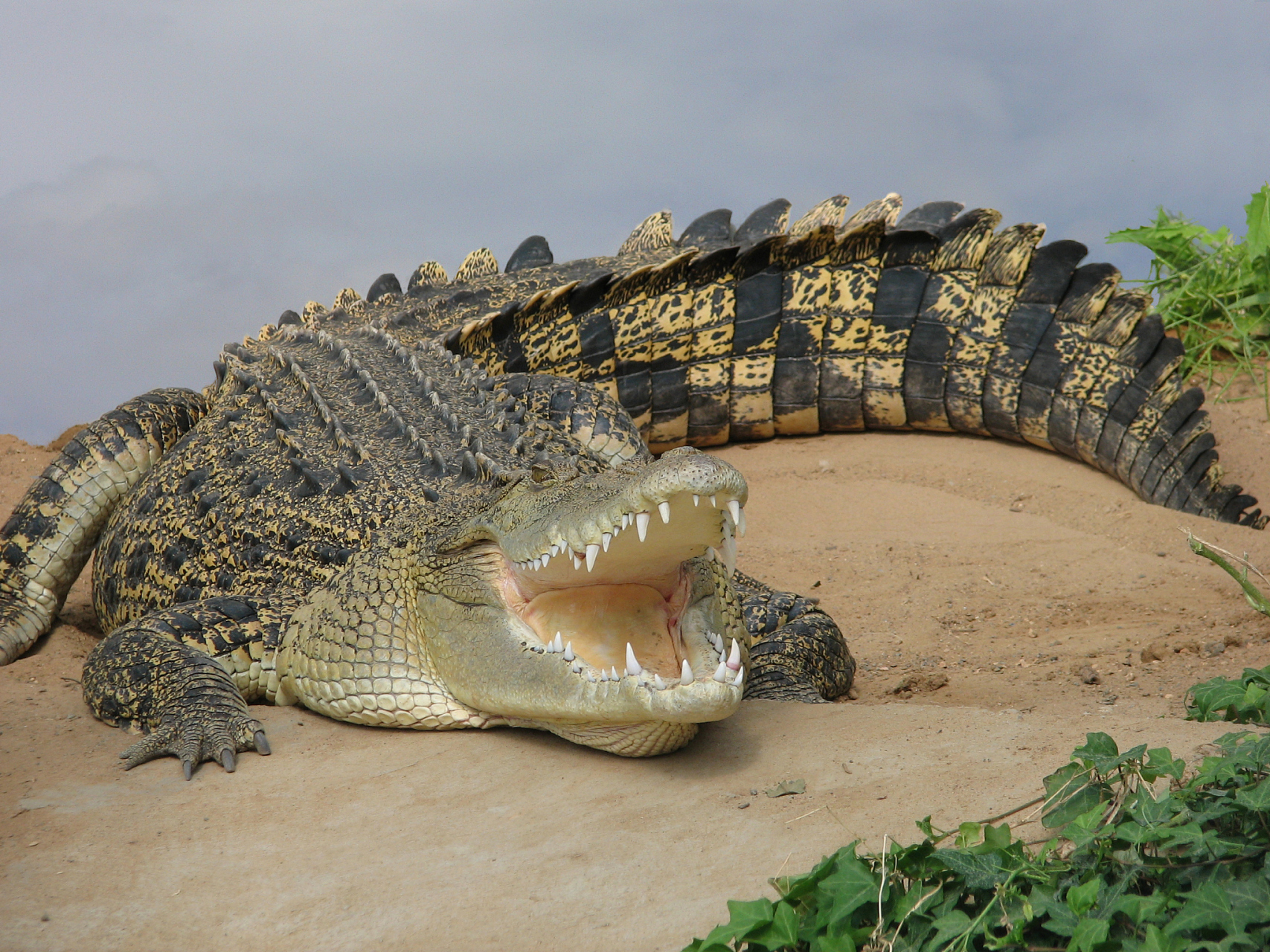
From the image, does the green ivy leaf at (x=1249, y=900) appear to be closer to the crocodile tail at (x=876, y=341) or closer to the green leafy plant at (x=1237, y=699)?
the green leafy plant at (x=1237, y=699)

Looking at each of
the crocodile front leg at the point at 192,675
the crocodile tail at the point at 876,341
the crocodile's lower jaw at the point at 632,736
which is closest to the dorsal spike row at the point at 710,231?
the crocodile tail at the point at 876,341

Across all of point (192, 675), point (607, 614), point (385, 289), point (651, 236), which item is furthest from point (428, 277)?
point (607, 614)

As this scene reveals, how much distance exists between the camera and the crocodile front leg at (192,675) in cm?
341

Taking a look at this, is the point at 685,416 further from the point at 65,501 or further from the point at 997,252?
the point at 65,501

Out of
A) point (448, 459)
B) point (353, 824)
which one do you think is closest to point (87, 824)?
point (353, 824)

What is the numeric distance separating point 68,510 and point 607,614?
3651 mm

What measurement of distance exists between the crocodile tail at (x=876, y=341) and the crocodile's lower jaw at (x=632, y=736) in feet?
12.2

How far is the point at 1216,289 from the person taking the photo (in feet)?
27.8

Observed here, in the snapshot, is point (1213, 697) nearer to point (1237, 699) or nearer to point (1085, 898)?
point (1237, 699)

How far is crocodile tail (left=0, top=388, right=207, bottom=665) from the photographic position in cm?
538

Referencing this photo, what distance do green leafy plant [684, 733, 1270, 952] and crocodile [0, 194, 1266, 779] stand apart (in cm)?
67

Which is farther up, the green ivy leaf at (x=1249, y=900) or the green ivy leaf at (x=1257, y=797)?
the green ivy leaf at (x=1257, y=797)

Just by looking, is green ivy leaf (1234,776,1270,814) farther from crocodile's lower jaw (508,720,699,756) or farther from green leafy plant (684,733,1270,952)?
crocodile's lower jaw (508,720,699,756)

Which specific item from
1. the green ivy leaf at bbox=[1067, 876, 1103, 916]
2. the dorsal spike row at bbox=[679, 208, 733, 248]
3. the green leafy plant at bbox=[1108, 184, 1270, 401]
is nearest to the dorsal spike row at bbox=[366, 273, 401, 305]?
the dorsal spike row at bbox=[679, 208, 733, 248]
